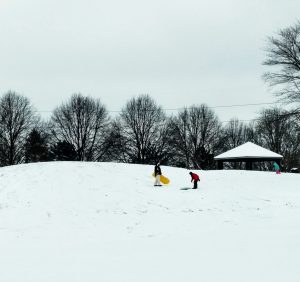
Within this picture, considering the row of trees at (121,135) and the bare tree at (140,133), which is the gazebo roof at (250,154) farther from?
the bare tree at (140,133)

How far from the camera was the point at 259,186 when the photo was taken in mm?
29062

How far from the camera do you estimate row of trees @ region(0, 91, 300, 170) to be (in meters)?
55.7

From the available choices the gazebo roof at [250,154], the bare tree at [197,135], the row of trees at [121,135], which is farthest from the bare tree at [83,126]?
the gazebo roof at [250,154]

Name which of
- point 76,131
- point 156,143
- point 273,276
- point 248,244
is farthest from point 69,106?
point 273,276

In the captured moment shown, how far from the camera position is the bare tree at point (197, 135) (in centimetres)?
6462

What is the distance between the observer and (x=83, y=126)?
58469mm

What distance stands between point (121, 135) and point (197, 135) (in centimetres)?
1438

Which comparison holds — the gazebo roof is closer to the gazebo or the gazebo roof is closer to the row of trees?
the gazebo

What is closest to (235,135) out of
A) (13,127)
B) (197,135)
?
(197,135)

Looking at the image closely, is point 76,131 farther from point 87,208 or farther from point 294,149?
point 87,208

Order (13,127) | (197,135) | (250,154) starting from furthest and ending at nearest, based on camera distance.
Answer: (197,135)
(13,127)
(250,154)

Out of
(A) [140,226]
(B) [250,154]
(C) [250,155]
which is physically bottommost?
(A) [140,226]

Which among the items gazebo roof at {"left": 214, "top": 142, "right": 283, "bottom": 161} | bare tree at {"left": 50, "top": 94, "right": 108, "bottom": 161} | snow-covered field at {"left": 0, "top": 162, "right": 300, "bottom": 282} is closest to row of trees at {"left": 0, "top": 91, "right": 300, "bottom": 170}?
bare tree at {"left": 50, "top": 94, "right": 108, "bottom": 161}

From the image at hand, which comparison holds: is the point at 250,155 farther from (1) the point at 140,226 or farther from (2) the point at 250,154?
(1) the point at 140,226
